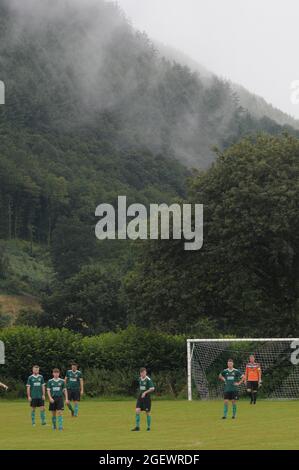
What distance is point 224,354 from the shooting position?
5169 centimetres

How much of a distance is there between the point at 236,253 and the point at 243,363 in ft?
25.9

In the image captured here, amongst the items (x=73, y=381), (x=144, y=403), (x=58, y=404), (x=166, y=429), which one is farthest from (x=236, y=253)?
(x=144, y=403)

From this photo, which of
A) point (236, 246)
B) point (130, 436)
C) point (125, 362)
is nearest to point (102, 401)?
point (125, 362)

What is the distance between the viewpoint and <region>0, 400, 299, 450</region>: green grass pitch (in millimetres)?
24500

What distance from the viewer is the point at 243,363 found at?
169 feet

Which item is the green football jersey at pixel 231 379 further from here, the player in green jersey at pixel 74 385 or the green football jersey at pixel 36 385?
the player in green jersey at pixel 74 385

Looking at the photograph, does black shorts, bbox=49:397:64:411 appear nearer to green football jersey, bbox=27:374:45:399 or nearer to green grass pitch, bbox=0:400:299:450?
green grass pitch, bbox=0:400:299:450

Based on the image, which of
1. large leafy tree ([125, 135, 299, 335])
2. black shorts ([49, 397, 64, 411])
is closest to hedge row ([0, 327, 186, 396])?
large leafy tree ([125, 135, 299, 335])

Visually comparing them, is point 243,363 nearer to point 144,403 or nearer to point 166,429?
point 166,429

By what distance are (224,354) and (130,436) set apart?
2508cm

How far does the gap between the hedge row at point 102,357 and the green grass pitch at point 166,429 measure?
793cm

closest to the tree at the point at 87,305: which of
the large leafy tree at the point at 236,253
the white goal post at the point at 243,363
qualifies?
the large leafy tree at the point at 236,253

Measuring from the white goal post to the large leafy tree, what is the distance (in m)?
5.82
